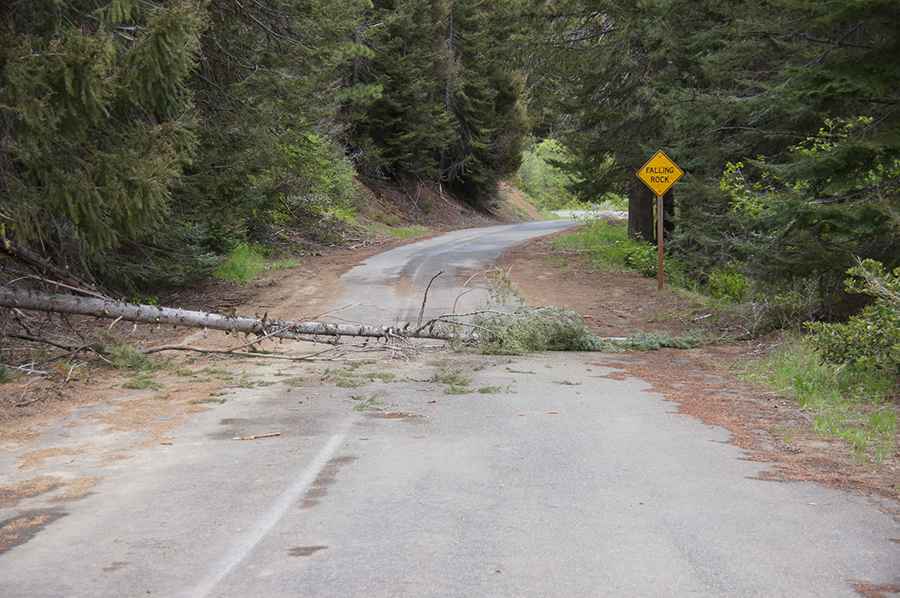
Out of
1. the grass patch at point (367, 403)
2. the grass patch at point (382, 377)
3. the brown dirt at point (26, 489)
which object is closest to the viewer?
the brown dirt at point (26, 489)

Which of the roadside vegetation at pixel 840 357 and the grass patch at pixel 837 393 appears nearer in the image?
the grass patch at pixel 837 393

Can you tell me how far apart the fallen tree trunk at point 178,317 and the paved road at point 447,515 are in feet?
10.0

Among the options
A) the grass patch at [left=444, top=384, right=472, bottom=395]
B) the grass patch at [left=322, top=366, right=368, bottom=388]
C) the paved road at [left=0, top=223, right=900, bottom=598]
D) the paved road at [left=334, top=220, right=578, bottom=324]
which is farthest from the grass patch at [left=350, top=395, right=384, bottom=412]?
the paved road at [left=334, top=220, right=578, bottom=324]

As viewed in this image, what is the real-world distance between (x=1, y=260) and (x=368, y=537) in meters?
9.44

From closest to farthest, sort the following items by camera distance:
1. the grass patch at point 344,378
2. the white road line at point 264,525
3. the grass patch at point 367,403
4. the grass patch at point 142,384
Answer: the white road line at point 264,525 → the grass patch at point 367,403 → the grass patch at point 142,384 → the grass patch at point 344,378

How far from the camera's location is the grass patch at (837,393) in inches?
345

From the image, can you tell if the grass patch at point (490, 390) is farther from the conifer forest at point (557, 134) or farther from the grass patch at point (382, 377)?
the conifer forest at point (557, 134)

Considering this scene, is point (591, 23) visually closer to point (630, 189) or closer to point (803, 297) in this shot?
point (630, 189)

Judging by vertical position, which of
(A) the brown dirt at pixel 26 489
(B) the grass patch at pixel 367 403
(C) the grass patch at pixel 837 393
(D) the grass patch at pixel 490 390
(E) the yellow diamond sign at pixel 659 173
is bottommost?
(C) the grass patch at pixel 837 393

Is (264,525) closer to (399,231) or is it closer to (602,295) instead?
(602,295)

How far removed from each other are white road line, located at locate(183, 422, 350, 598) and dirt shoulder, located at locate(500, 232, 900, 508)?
3561 mm

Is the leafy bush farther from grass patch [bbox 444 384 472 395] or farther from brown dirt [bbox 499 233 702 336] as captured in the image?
brown dirt [bbox 499 233 702 336]

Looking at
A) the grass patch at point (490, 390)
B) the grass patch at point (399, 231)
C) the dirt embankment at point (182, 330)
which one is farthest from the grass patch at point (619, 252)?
the grass patch at point (490, 390)

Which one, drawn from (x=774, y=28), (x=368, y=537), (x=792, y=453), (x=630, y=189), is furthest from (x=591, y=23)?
(x=368, y=537)
